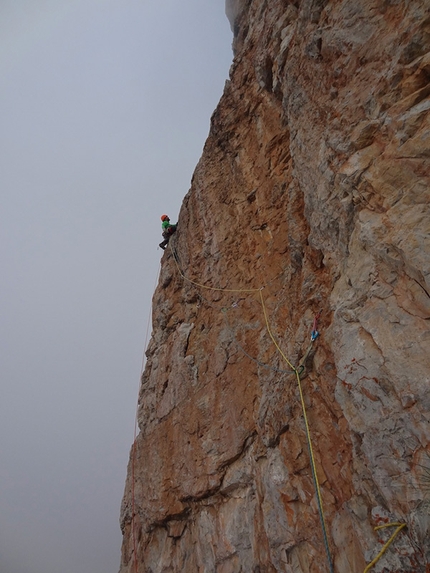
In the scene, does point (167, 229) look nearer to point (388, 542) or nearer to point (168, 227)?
point (168, 227)

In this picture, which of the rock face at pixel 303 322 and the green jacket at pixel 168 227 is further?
the green jacket at pixel 168 227

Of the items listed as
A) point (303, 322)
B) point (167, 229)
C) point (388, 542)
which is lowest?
point (388, 542)

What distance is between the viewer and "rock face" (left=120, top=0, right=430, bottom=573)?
377 centimetres

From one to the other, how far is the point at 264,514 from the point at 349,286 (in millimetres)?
3988

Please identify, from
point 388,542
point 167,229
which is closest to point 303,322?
point 388,542

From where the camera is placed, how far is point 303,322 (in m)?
5.60

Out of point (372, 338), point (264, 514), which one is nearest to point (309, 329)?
point (372, 338)

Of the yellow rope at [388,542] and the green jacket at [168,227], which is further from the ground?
the green jacket at [168,227]

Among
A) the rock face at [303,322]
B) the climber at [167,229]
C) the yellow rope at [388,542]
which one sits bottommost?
the yellow rope at [388,542]

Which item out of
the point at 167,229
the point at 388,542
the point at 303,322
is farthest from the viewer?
the point at 167,229

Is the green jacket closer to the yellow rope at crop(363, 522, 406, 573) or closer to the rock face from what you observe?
the rock face

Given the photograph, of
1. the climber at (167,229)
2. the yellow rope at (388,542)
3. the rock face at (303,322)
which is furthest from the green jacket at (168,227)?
the yellow rope at (388,542)

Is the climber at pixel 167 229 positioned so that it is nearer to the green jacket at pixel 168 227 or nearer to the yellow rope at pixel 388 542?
the green jacket at pixel 168 227

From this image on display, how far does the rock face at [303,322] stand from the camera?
377 cm
